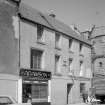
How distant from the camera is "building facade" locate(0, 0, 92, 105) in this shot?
19250 millimetres

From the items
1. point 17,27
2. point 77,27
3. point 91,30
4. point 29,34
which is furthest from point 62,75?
point 91,30

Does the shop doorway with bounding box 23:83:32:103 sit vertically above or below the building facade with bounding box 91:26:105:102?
below

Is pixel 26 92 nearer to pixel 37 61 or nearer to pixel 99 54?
pixel 37 61

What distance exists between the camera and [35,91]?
2200 centimetres

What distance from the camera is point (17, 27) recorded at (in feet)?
66.1

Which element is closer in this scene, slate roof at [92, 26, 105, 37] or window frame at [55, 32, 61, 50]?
window frame at [55, 32, 61, 50]

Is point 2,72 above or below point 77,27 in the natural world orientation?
below

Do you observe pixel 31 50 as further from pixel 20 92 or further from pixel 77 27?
pixel 77 27

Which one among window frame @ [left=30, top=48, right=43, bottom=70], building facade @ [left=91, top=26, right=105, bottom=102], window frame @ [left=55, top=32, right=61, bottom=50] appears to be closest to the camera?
window frame @ [left=30, top=48, right=43, bottom=70]

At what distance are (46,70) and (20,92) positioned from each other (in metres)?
4.38

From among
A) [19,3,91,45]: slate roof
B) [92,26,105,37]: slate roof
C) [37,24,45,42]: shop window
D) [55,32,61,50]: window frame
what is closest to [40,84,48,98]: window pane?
[37,24,45,42]: shop window

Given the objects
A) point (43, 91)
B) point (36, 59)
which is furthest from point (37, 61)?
point (43, 91)

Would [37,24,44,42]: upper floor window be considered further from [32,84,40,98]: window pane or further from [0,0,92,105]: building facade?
[32,84,40,98]: window pane

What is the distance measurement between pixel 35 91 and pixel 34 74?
4.93ft
